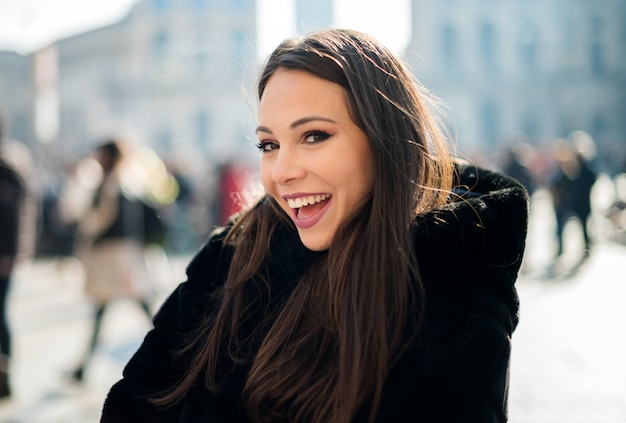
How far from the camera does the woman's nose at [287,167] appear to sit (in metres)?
1.49

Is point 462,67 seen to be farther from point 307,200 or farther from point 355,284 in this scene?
point 355,284

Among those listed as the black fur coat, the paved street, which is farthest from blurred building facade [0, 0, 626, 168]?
the black fur coat

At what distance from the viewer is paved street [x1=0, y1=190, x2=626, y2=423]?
12.6 feet

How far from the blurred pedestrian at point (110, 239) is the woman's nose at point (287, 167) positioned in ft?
11.4

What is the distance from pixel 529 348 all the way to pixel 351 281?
3.91 metres

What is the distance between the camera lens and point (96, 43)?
Answer: 185 ft

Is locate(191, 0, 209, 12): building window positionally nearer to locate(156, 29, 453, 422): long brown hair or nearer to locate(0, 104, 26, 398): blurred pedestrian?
locate(0, 104, 26, 398): blurred pedestrian

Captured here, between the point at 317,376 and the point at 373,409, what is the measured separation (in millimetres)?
169

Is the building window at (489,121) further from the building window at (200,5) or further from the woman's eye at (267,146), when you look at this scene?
the woman's eye at (267,146)

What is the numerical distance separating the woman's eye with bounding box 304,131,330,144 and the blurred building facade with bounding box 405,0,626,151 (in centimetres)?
4198

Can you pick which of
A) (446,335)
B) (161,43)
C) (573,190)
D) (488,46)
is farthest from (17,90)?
(446,335)

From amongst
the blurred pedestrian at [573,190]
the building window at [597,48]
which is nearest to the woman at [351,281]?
the blurred pedestrian at [573,190]

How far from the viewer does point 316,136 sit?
4.90 ft

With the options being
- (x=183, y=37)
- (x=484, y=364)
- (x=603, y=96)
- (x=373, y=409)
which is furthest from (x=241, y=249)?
(x=183, y=37)
